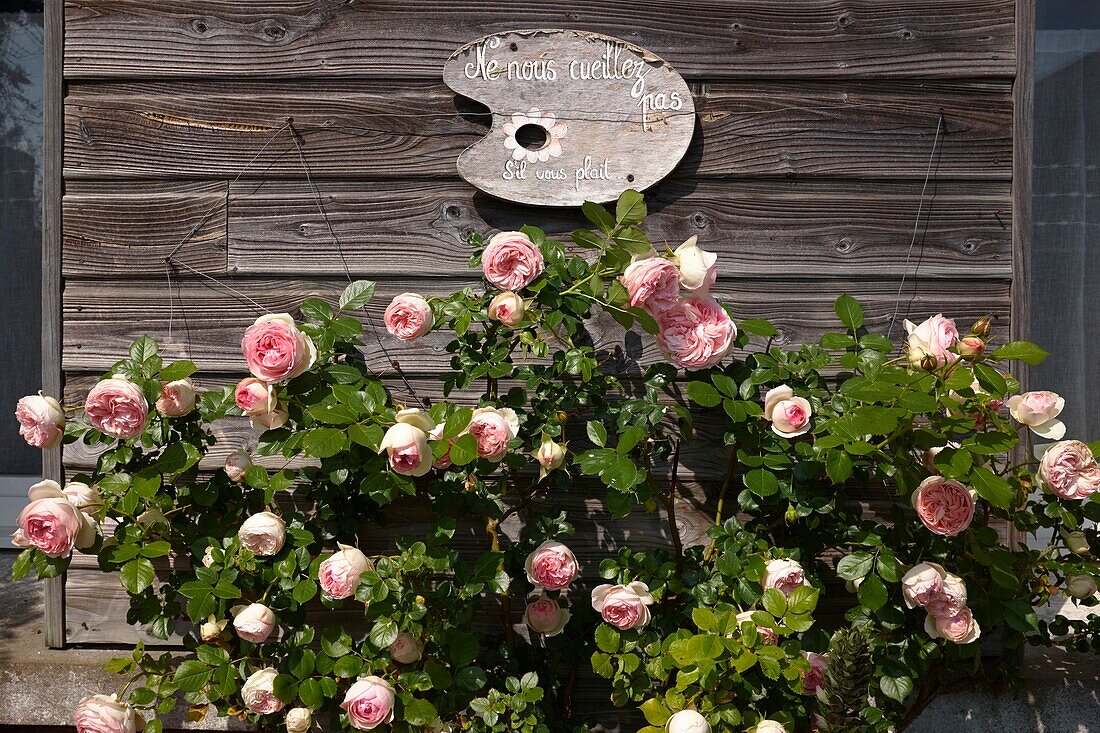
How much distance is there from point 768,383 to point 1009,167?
2.58ft

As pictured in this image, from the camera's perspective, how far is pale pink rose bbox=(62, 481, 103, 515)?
5.25 feet

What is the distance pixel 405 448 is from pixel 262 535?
390 mm

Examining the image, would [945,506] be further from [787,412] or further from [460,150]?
[460,150]

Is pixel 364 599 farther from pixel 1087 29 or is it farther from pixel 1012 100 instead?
pixel 1087 29

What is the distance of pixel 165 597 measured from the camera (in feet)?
5.62

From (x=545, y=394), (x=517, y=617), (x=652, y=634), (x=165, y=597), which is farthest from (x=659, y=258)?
(x=165, y=597)

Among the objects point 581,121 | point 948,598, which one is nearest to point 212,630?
point 581,121

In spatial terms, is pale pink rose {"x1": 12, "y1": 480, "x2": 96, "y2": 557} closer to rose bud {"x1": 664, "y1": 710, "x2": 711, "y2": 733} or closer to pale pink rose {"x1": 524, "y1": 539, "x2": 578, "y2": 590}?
pale pink rose {"x1": 524, "y1": 539, "x2": 578, "y2": 590}

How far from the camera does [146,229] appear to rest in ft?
6.21

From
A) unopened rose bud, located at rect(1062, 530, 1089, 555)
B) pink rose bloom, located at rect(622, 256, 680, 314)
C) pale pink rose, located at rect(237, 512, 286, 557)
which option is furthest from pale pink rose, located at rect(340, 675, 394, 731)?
unopened rose bud, located at rect(1062, 530, 1089, 555)

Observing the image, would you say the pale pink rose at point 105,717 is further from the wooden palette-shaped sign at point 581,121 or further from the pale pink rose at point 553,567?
the wooden palette-shaped sign at point 581,121

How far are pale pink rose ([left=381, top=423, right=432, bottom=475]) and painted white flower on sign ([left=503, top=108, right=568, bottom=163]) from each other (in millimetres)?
724

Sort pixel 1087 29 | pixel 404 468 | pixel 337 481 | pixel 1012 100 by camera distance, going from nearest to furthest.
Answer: pixel 404 468 < pixel 337 481 < pixel 1012 100 < pixel 1087 29

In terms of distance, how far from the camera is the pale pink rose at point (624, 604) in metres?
1.56
